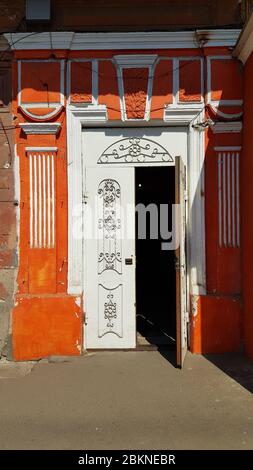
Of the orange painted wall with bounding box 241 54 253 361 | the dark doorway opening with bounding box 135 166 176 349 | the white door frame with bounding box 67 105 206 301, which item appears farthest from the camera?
the dark doorway opening with bounding box 135 166 176 349

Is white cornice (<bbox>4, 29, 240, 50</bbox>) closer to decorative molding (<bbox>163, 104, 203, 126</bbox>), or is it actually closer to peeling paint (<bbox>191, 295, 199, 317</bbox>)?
decorative molding (<bbox>163, 104, 203, 126</bbox>)

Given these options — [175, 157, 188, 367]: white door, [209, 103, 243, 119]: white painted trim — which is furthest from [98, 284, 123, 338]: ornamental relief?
[209, 103, 243, 119]: white painted trim

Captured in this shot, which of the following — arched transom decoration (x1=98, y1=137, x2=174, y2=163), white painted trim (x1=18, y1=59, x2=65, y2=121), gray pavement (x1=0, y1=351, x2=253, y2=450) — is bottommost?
gray pavement (x1=0, y1=351, x2=253, y2=450)

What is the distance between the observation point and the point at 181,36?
496 cm

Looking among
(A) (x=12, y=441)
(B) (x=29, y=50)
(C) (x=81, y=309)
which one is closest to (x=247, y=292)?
(C) (x=81, y=309)

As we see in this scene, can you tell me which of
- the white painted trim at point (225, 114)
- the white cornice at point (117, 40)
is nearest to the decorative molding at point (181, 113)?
the white painted trim at point (225, 114)

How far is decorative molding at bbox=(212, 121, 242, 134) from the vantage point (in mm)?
4973

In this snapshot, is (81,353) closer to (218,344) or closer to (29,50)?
(218,344)

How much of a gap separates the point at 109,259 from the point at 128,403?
69.7 inches

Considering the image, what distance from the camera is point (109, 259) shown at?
16.9 ft

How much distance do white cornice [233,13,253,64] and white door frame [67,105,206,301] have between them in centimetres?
73

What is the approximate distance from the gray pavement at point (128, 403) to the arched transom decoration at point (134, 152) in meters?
2.22

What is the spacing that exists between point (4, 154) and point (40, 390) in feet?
8.55

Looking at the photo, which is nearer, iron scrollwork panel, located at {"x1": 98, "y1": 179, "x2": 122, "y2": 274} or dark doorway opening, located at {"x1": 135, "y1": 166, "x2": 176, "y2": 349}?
iron scrollwork panel, located at {"x1": 98, "y1": 179, "x2": 122, "y2": 274}
